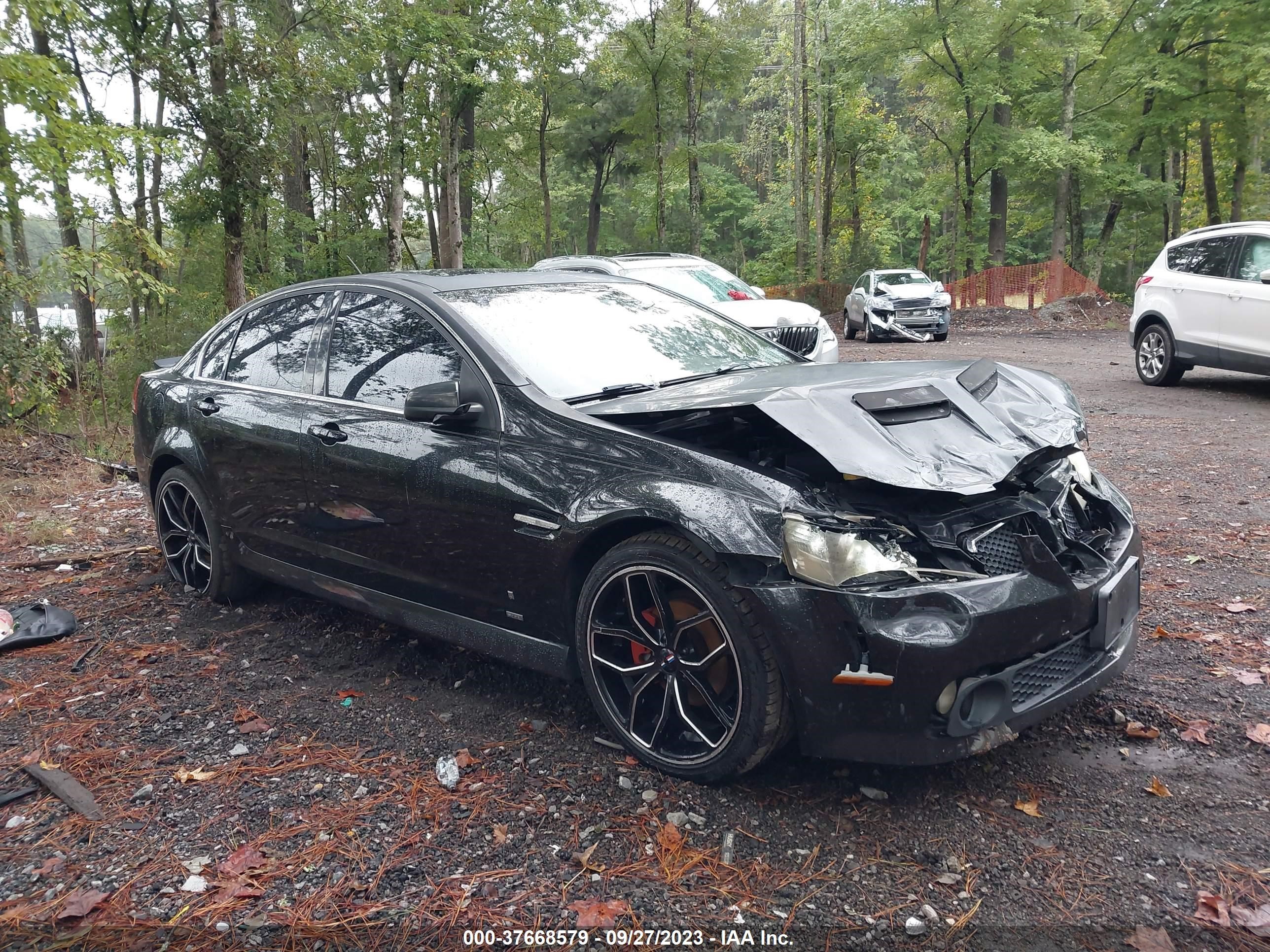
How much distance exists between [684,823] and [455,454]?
5.24 feet

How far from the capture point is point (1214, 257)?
10.3 m

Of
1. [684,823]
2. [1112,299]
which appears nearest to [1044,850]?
[684,823]

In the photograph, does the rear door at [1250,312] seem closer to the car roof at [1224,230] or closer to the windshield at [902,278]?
the car roof at [1224,230]

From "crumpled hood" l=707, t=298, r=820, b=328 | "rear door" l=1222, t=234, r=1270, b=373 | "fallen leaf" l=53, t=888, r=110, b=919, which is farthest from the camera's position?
"rear door" l=1222, t=234, r=1270, b=373

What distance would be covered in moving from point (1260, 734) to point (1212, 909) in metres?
1.11

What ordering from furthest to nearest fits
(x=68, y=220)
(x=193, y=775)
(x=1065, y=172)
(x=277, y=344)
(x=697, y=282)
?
(x=1065, y=172), (x=68, y=220), (x=697, y=282), (x=277, y=344), (x=193, y=775)

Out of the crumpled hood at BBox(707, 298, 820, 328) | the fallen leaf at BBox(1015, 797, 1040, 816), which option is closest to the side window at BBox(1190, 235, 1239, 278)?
the crumpled hood at BBox(707, 298, 820, 328)

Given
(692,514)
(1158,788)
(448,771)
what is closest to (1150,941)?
(1158,788)

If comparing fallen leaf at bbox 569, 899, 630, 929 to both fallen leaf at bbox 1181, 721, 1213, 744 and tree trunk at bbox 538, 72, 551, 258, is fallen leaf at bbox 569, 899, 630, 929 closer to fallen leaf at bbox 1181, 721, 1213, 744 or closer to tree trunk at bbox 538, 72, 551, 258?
fallen leaf at bbox 1181, 721, 1213, 744

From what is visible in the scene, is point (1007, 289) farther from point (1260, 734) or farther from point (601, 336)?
point (1260, 734)

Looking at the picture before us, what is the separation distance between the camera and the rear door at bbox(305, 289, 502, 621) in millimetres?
3506

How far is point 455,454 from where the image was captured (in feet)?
11.6

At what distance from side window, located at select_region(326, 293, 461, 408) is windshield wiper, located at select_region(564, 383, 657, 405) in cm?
52

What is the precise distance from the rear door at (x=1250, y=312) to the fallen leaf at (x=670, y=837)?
31.5 feet
